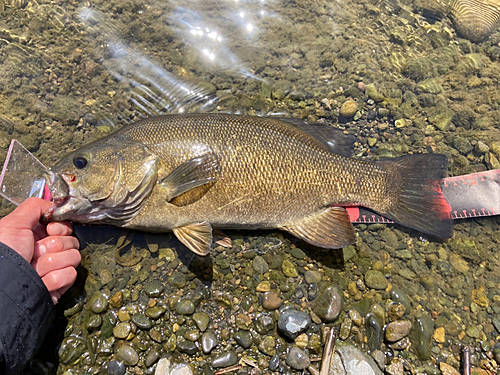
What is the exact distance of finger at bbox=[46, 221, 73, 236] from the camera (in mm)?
Result: 2725

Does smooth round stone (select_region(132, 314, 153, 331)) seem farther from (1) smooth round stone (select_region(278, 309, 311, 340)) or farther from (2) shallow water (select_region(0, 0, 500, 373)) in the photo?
(1) smooth round stone (select_region(278, 309, 311, 340))

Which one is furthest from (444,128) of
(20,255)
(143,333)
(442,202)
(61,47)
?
(61,47)

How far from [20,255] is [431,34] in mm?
5951

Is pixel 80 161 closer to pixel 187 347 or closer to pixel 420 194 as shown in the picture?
pixel 187 347

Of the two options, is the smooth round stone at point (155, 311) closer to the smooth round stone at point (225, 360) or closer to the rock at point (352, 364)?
the smooth round stone at point (225, 360)

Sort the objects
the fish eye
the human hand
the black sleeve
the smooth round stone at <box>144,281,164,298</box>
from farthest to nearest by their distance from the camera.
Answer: the smooth round stone at <box>144,281,164,298</box> < the fish eye < the human hand < the black sleeve

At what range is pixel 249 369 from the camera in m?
2.78

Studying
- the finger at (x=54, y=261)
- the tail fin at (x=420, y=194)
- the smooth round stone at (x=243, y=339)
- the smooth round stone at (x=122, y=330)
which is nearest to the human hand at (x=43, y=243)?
the finger at (x=54, y=261)

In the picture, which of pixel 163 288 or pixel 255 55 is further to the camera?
pixel 255 55

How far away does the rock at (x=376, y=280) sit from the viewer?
10.4 ft

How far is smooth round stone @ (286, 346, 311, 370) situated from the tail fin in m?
1.66

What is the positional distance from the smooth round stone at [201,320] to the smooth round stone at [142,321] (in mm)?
441

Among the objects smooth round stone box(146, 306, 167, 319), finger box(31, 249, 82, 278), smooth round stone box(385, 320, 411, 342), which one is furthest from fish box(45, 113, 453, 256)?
smooth round stone box(385, 320, 411, 342)

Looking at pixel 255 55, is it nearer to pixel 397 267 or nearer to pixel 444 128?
pixel 444 128
